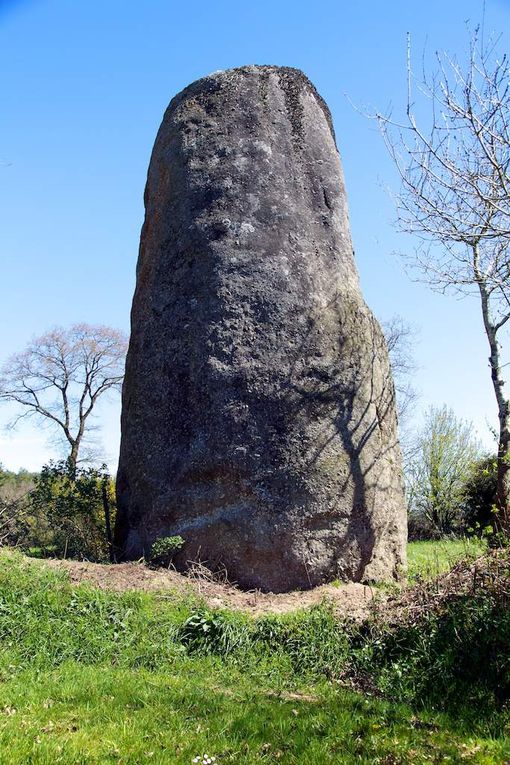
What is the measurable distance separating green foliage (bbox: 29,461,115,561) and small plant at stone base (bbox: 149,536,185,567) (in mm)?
1857

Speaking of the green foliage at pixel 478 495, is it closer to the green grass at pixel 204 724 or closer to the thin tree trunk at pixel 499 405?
the thin tree trunk at pixel 499 405

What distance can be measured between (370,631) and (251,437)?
216cm

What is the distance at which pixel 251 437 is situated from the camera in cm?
671

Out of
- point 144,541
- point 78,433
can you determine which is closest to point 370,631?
point 144,541

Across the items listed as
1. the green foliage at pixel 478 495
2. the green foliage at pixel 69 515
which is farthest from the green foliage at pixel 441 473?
the green foliage at pixel 69 515

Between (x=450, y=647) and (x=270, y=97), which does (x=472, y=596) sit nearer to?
(x=450, y=647)

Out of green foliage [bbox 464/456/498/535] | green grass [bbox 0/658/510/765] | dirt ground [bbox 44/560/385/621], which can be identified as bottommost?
green grass [bbox 0/658/510/765]

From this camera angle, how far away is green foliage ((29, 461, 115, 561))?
862 cm

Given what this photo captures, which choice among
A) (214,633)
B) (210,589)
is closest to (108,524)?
(210,589)

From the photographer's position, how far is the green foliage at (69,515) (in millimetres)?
8617

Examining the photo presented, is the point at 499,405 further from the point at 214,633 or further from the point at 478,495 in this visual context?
the point at 214,633

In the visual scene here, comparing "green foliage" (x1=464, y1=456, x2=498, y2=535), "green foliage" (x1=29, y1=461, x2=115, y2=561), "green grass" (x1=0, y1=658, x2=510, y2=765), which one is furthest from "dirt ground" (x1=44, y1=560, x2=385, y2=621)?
"green foliage" (x1=464, y1=456, x2=498, y2=535)

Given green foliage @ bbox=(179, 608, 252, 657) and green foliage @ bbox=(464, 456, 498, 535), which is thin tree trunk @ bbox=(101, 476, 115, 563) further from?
green foliage @ bbox=(464, 456, 498, 535)

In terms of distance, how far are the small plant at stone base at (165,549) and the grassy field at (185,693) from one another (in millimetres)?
795
